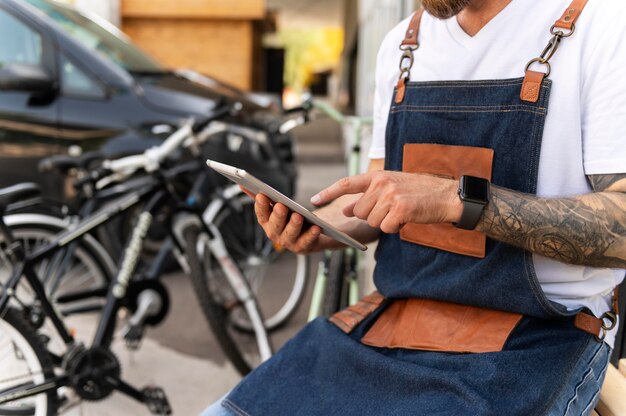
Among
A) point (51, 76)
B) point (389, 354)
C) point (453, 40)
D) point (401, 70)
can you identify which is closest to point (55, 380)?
point (389, 354)

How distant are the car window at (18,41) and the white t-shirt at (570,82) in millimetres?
3483

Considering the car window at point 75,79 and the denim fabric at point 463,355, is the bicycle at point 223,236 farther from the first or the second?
the denim fabric at point 463,355

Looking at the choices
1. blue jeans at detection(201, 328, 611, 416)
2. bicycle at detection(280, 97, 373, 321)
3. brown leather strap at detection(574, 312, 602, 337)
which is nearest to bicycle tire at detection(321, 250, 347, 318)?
bicycle at detection(280, 97, 373, 321)

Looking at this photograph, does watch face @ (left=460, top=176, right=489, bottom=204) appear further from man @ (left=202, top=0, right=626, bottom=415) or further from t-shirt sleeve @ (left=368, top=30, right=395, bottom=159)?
t-shirt sleeve @ (left=368, top=30, right=395, bottom=159)

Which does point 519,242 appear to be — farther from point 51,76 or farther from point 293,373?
point 51,76

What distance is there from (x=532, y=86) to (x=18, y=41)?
3.85 metres

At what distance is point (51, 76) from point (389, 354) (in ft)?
11.1

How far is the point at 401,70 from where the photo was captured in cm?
161

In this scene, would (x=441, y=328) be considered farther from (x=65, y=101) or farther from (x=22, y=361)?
(x=65, y=101)

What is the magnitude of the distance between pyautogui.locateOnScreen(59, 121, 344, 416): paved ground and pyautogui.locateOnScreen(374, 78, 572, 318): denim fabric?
1.86 metres

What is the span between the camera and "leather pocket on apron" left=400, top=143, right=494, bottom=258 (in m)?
1.41

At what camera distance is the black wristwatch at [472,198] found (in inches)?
48.8

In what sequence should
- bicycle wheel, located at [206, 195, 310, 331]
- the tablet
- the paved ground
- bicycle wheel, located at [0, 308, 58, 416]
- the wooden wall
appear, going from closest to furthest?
1. the tablet
2. bicycle wheel, located at [0, 308, 58, 416]
3. the paved ground
4. bicycle wheel, located at [206, 195, 310, 331]
5. the wooden wall

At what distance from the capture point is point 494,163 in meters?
1.39
